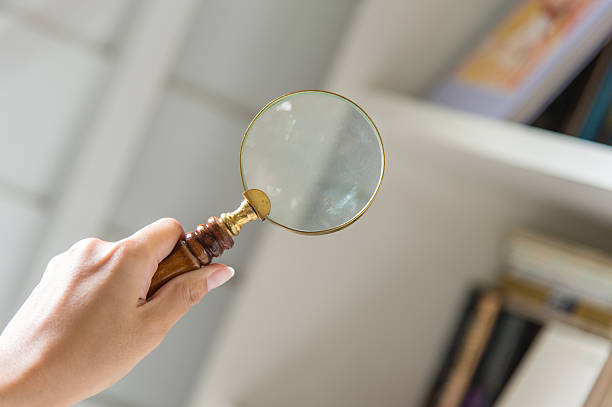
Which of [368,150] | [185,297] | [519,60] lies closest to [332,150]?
[368,150]

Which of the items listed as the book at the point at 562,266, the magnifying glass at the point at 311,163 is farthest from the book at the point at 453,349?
the magnifying glass at the point at 311,163

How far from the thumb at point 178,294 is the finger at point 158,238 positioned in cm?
3

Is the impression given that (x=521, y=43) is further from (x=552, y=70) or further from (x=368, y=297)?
(x=368, y=297)

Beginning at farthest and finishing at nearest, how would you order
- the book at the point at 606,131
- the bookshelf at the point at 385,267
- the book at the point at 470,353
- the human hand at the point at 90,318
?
1. the bookshelf at the point at 385,267
2. the book at the point at 470,353
3. the book at the point at 606,131
4. the human hand at the point at 90,318

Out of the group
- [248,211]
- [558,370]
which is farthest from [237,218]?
[558,370]

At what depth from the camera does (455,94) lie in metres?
1.14

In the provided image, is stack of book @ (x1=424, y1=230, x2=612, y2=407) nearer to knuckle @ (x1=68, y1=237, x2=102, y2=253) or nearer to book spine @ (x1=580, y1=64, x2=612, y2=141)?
book spine @ (x1=580, y1=64, x2=612, y2=141)

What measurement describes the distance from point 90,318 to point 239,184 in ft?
2.47

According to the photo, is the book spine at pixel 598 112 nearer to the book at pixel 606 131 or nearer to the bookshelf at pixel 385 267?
the book at pixel 606 131

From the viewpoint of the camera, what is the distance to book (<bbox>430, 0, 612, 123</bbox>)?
994 millimetres

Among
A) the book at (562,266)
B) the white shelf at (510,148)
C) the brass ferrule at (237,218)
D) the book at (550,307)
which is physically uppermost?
the white shelf at (510,148)

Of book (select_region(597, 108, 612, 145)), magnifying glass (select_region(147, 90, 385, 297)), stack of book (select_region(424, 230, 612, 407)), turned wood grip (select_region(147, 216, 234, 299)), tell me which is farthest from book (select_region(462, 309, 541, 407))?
turned wood grip (select_region(147, 216, 234, 299))

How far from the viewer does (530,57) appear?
3.40 feet

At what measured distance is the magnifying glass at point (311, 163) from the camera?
2.20 ft
